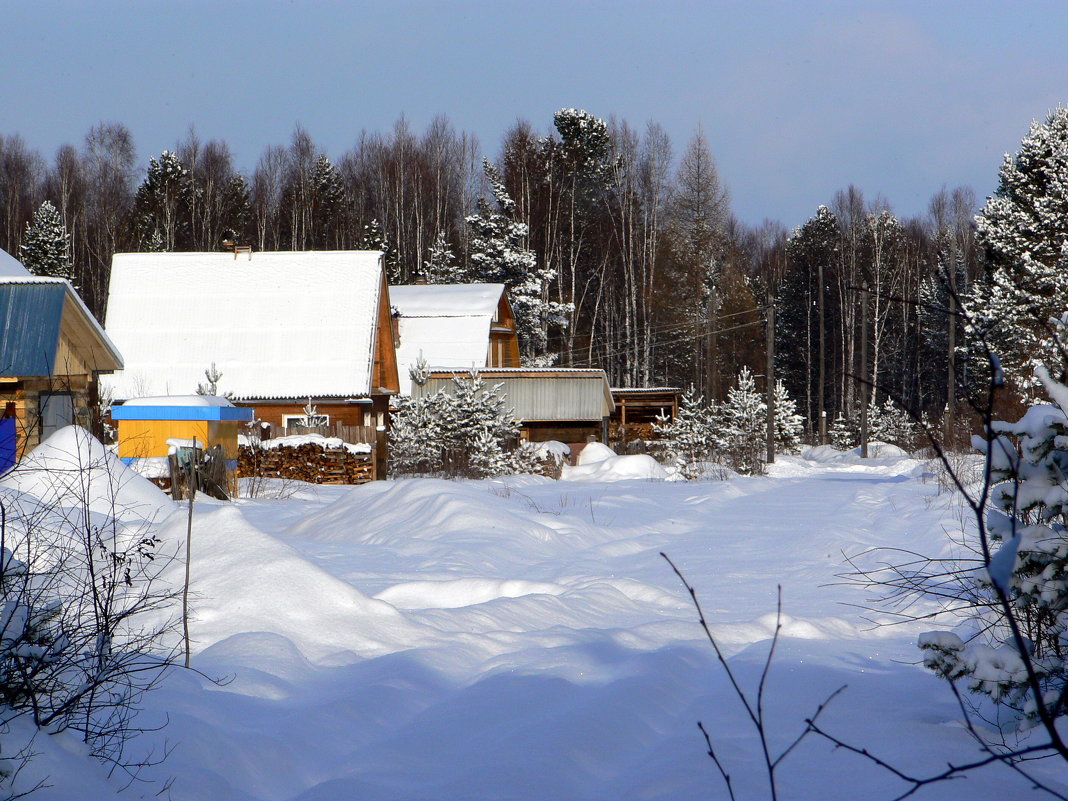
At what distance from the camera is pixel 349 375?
26.5 meters

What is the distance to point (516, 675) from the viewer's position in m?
5.63

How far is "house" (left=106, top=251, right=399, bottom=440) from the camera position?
26.7 meters

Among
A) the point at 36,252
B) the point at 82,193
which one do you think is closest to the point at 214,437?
the point at 36,252

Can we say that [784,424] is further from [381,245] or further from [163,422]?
[163,422]

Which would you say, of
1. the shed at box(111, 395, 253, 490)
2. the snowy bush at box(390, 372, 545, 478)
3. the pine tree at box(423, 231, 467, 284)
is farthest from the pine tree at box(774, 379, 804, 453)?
the shed at box(111, 395, 253, 490)

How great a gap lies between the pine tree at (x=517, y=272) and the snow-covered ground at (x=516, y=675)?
109 feet

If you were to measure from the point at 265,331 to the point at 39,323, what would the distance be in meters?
11.3

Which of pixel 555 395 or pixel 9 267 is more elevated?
pixel 9 267

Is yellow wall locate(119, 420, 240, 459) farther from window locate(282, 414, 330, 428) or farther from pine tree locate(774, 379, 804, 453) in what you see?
pine tree locate(774, 379, 804, 453)

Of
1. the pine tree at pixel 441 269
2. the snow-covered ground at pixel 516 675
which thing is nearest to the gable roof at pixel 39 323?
the snow-covered ground at pixel 516 675

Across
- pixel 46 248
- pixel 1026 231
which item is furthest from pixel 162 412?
pixel 46 248

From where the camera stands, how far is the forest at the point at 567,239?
156 ft

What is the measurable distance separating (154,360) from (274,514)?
15.8 metres

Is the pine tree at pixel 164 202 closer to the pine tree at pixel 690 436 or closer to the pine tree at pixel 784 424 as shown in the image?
the pine tree at pixel 690 436
